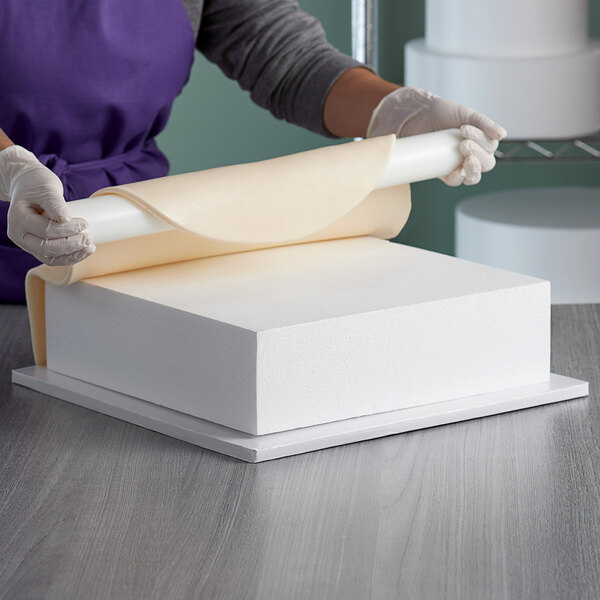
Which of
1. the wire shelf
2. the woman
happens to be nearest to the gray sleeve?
the woman

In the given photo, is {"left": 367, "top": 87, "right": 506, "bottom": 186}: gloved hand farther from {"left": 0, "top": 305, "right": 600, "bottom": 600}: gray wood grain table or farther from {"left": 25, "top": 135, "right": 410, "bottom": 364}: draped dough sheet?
{"left": 0, "top": 305, "right": 600, "bottom": 600}: gray wood grain table

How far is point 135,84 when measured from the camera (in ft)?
4.06

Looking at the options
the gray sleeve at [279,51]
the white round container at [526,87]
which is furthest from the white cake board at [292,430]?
the white round container at [526,87]

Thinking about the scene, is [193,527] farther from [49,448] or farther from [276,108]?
[276,108]

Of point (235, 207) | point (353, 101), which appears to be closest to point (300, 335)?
point (235, 207)

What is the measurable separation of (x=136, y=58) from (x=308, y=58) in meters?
0.20

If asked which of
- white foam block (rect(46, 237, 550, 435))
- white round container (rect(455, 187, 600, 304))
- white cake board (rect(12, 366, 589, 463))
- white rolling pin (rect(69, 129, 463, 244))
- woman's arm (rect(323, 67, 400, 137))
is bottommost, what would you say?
white round container (rect(455, 187, 600, 304))

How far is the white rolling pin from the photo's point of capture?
820 mm

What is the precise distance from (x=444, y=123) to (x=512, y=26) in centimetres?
56

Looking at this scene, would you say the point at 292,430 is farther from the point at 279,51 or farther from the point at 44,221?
the point at 279,51

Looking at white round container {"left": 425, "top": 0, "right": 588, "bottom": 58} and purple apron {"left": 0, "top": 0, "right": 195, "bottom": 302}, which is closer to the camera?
purple apron {"left": 0, "top": 0, "right": 195, "bottom": 302}

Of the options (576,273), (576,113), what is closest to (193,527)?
(576,273)

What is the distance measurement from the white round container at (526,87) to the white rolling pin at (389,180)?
2.12 feet

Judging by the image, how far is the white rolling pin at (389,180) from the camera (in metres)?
0.82
